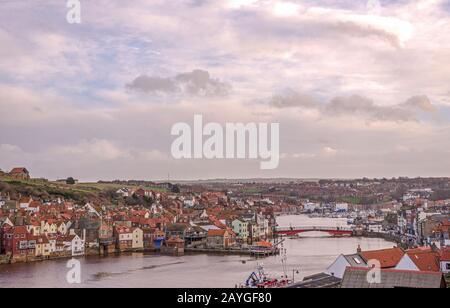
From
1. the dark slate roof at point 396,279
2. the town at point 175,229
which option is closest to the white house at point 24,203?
the town at point 175,229

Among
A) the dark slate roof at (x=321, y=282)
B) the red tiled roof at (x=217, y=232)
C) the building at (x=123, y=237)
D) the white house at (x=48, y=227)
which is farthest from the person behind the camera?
the red tiled roof at (x=217, y=232)

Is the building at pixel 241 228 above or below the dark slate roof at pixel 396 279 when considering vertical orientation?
below

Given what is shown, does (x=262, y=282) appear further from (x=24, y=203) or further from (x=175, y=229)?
(x=24, y=203)

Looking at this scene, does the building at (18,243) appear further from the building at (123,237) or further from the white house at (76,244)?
the building at (123,237)
